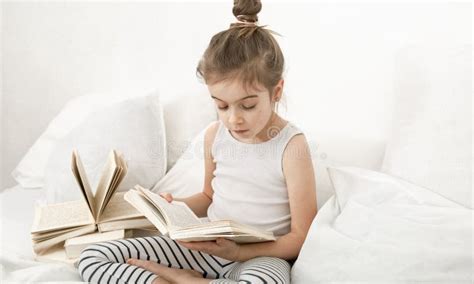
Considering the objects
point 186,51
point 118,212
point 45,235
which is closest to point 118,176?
point 118,212

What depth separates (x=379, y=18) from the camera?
1.76 m

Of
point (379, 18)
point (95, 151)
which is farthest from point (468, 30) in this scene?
point (95, 151)

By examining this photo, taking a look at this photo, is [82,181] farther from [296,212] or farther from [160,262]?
[296,212]

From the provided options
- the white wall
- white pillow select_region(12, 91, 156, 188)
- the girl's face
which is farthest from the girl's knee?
white pillow select_region(12, 91, 156, 188)

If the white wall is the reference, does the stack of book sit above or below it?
below

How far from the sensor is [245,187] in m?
1.32

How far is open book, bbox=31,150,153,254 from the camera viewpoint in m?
1.30

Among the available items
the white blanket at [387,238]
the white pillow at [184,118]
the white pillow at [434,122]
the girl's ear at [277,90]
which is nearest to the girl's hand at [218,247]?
the white blanket at [387,238]

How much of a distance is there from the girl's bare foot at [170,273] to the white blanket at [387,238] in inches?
8.3

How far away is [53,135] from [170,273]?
956 millimetres

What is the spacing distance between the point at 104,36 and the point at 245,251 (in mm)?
1298

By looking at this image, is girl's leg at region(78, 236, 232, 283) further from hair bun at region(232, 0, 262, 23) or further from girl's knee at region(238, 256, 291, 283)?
hair bun at region(232, 0, 262, 23)

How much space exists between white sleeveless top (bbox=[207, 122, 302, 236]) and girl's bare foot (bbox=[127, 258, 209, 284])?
0.64ft

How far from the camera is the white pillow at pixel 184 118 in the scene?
1721 millimetres
